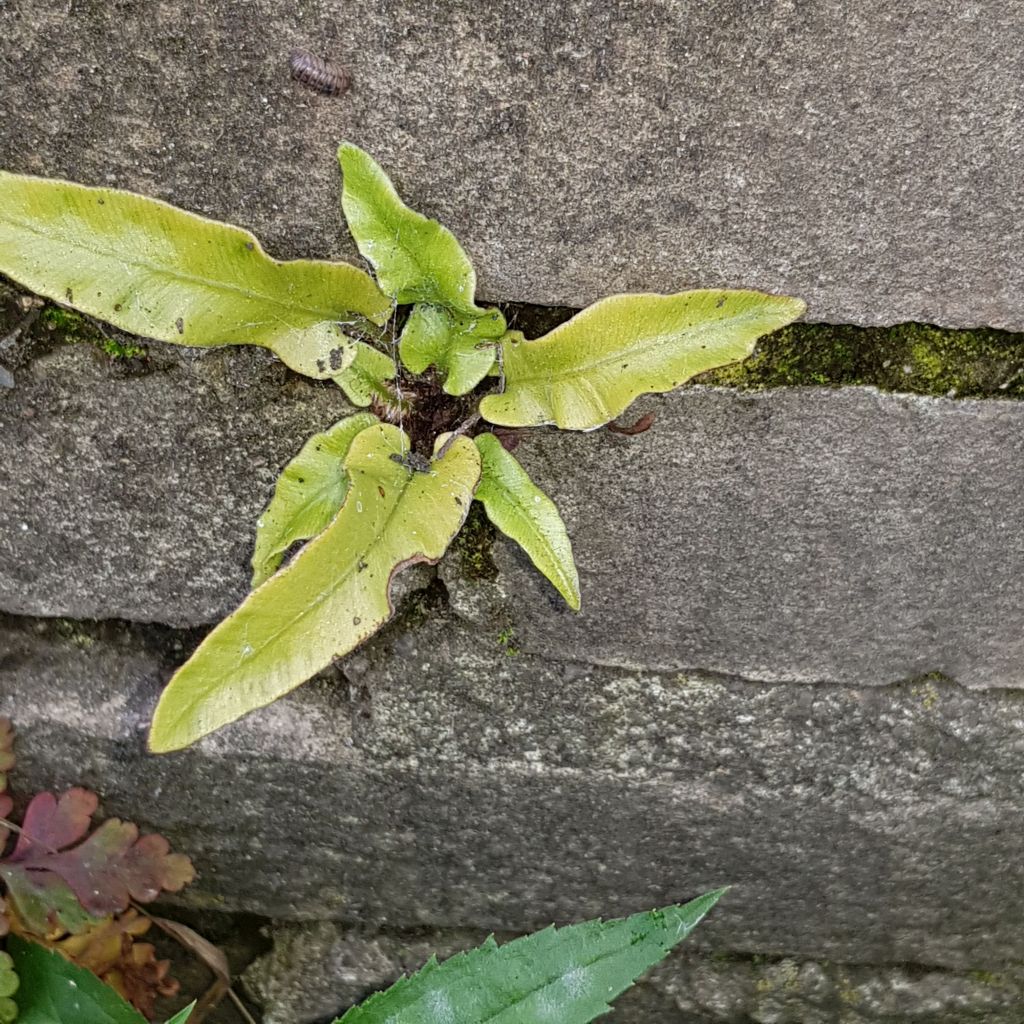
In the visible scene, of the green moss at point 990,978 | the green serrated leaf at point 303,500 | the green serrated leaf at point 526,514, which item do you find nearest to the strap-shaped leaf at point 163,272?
the green serrated leaf at point 303,500

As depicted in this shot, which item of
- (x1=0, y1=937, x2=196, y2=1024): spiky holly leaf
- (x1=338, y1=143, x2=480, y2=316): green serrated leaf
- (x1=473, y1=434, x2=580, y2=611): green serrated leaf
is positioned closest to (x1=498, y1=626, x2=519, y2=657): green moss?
(x1=473, y1=434, x2=580, y2=611): green serrated leaf

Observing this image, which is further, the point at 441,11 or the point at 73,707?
the point at 73,707

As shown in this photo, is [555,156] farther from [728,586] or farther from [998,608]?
[998,608]

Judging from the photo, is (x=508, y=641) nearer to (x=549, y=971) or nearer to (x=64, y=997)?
(x=549, y=971)

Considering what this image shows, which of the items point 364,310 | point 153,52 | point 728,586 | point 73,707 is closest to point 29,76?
point 153,52

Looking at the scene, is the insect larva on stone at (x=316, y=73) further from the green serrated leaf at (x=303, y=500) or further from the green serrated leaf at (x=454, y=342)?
the green serrated leaf at (x=303, y=500)

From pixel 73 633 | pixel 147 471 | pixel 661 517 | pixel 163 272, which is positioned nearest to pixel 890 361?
pixel 661 517
